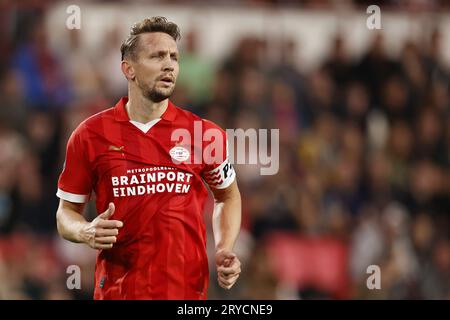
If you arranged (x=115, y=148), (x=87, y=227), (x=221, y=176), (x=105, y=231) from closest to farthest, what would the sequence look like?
(x=105, y=231) → (x=87, y=227) → (x=115, y=148) → (x=221, y=176)

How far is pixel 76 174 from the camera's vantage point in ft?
17.3

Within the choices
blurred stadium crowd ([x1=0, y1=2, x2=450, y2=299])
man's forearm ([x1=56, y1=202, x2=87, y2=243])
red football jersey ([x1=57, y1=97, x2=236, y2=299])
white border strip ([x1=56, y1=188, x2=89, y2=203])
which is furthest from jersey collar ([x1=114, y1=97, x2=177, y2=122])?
blurred stadium crowd ([x1=0, y1=2, x2=450, y2=299])

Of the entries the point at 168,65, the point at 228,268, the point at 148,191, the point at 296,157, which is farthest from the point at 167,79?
the point at 296,157

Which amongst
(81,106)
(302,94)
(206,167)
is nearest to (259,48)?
(302,94)

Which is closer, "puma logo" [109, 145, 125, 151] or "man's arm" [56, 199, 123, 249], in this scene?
"man's arm" [56, 199, 123, 249]

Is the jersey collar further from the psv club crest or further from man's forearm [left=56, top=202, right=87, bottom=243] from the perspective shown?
man's forearm [left=56, top=202, right=87, bottom=243]

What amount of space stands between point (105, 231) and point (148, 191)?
0.46m

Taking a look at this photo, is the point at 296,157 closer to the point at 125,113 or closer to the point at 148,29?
the point at 125,113

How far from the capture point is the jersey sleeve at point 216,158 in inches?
211

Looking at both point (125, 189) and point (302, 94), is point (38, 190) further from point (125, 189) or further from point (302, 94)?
point (125, 189)

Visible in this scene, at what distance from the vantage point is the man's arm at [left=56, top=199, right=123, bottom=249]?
15.8 ft

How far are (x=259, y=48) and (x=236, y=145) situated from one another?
6.27 ft

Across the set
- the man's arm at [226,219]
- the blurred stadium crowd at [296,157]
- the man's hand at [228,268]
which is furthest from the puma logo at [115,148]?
the blurred stadium crowd at [296,157]

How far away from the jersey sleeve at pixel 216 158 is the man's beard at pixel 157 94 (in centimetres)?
30
